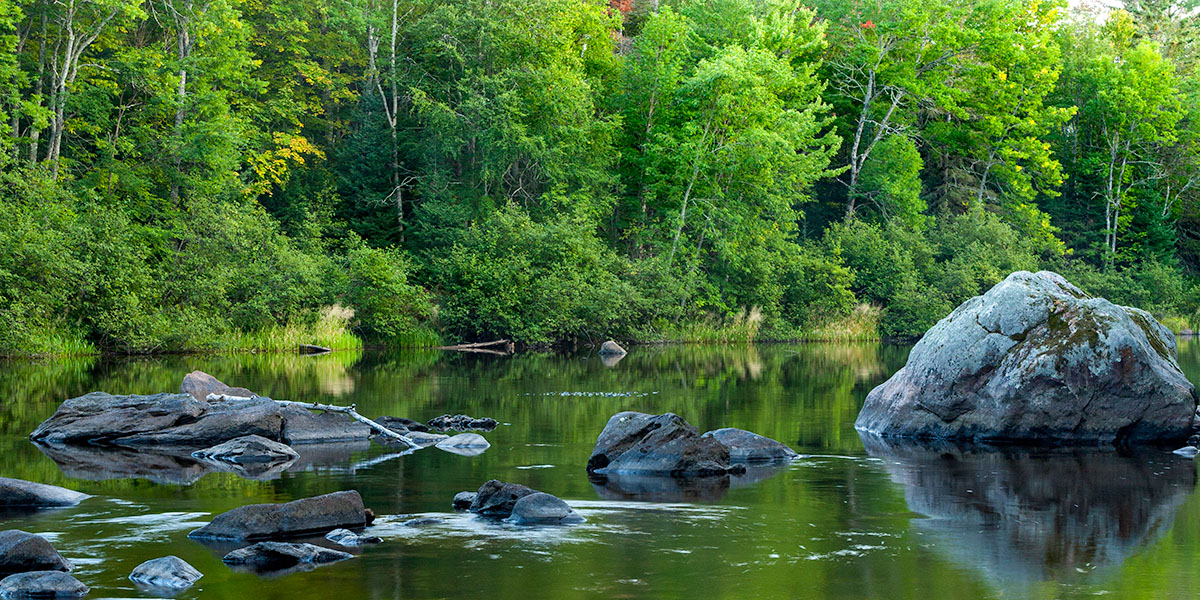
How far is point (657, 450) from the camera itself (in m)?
13.1

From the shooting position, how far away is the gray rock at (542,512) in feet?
32.6

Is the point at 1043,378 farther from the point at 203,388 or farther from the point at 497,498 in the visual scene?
the point at 203,388

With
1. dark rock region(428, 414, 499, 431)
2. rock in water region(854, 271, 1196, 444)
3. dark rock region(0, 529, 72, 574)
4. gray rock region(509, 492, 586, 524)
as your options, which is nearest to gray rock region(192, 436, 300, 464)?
dark rock region(428, 414, 499, 431)

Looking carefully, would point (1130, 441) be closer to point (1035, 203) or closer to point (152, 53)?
point (152, 53)

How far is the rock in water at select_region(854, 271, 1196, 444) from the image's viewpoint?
1551 cm

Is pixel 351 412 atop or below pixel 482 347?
atop

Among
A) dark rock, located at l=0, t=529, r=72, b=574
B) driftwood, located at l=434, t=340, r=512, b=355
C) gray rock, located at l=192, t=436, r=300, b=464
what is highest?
dark rock, located at l=0, t=529, r=72, b=574

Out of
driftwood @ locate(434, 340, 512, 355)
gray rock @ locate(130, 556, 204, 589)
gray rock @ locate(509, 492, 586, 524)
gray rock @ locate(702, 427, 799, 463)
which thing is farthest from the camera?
driftwood @ locate(434, 340, 512, 355)

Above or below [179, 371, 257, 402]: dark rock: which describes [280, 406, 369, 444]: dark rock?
below

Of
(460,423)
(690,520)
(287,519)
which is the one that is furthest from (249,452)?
(690,520)

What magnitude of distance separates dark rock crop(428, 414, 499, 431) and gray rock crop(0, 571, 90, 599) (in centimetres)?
894

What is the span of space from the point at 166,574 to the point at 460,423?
902 cm

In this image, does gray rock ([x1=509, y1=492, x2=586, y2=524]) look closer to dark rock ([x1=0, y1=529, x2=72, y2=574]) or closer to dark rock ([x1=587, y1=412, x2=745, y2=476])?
dark rock ([x1=587, y1=412, x2=745, y2=476])

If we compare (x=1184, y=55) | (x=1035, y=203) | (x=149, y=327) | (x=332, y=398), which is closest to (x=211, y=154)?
(x=149, y=327)
